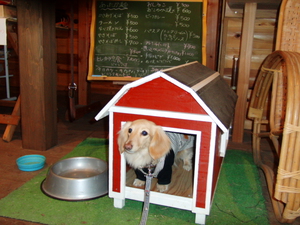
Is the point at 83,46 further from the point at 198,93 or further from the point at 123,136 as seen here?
the point at 198,93

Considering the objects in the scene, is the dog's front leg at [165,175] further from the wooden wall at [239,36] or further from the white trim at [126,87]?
the wooden wall at [239,36]

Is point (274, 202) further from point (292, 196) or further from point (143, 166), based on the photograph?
point (143, 166)

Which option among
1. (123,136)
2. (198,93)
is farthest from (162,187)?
(198,93)

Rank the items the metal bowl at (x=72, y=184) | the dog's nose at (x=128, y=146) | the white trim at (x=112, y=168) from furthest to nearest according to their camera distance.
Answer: the metal bowl at (x=72, y=184)
the white trim at (x=112, y=168)
the dog's nose at (x=128, y=146)

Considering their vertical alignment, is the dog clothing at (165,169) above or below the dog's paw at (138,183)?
above

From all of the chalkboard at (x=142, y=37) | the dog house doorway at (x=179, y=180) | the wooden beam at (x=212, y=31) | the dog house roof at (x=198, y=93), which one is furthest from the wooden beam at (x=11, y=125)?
the wooden beam at (x=212, y=31)

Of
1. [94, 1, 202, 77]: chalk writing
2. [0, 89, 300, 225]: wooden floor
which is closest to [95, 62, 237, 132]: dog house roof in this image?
Answer: [0, 89, 300, 225]: wooden floor

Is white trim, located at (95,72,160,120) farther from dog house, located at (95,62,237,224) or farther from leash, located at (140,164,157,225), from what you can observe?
leash, located at (140,164,157,225)

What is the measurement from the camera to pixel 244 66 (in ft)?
10.4

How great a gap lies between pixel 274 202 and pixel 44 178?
168 cm

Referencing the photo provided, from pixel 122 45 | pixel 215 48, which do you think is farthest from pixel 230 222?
pixel 122 45

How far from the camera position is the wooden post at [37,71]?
265cm

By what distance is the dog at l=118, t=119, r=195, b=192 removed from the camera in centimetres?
167

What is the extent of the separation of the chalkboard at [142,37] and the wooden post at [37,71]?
0.57 m
